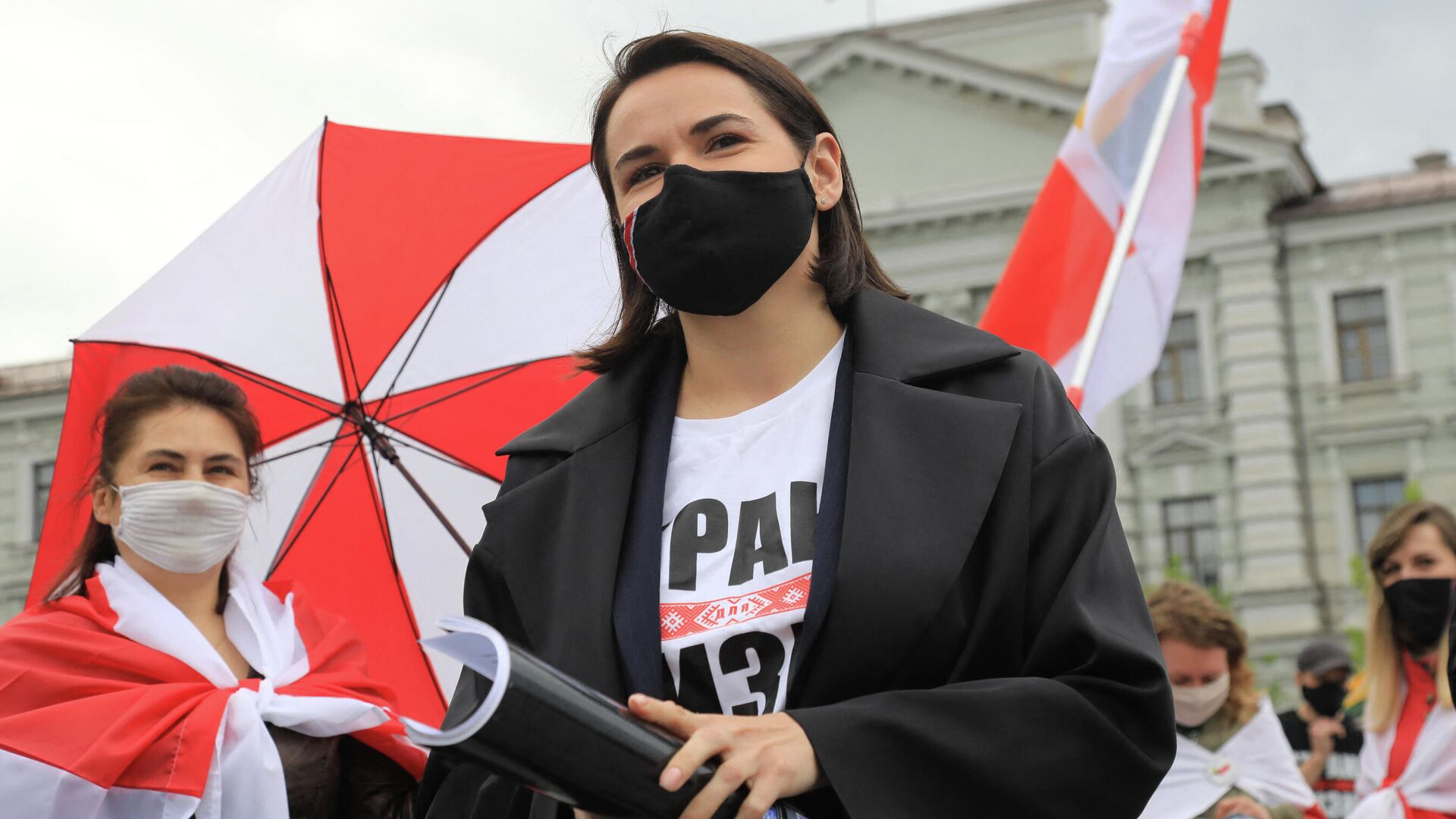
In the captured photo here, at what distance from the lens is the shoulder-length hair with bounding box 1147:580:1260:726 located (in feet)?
16.8

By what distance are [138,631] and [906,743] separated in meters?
2.29

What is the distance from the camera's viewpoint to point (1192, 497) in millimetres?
27453

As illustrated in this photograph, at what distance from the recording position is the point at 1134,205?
19.2ft

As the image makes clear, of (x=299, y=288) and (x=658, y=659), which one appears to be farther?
(x=299, y=288)

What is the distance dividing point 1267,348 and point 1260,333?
0.94 feet

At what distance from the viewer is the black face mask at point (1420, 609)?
5.00 m

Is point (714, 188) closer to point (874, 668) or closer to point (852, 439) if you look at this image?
point (852, 439)

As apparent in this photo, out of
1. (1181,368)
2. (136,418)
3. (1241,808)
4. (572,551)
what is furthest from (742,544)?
(1181,368)

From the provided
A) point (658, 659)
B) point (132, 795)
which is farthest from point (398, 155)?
point (658, 659)

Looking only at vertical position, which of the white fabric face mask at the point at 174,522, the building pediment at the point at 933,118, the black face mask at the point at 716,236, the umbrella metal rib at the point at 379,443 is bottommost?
the white fabric face mask at the point at 174,522

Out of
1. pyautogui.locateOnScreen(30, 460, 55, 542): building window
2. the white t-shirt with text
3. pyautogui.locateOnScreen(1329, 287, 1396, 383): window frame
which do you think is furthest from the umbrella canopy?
pyautogui.locateOnScreen(30, 460, 55, 542): building window

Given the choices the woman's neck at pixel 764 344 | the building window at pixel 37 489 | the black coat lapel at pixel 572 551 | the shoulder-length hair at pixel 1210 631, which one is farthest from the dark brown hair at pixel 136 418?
the building window at pixel 37 489

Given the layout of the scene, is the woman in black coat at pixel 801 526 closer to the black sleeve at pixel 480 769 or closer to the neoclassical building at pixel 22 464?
the black sleeve at pixel 480 769

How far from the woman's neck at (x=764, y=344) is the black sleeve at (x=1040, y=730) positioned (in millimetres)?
540
